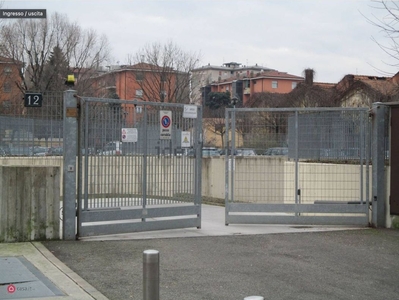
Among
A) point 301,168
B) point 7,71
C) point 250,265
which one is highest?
point 7,71

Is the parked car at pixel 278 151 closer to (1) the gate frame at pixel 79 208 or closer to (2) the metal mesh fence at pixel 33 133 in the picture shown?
(1) the gate frame at pixel 79 208

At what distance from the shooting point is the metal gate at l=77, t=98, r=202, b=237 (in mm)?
11688

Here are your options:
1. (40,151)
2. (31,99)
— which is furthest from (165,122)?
(40,151)

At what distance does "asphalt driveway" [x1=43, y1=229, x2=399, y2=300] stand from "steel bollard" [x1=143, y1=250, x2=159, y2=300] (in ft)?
6.43

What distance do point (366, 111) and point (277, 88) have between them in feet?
244

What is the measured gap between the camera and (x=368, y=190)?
1384 cm

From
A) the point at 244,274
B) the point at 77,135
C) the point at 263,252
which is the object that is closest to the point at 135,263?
the point at 244,274

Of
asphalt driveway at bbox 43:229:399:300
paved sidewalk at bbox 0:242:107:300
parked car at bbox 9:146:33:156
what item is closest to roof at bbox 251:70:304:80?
parked car at bbox 9:146:33:156

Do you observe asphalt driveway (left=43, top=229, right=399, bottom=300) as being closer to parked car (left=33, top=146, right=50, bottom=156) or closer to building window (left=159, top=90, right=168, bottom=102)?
parked car (left=33, top=146, right=50, bottom=156)

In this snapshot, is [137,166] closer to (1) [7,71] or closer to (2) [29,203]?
(2) [29,203]

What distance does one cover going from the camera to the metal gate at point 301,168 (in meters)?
13.9

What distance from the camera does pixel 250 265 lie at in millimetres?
9570

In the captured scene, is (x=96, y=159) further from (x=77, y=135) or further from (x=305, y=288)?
(x=305, y=288)

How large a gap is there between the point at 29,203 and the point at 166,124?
3.24 metres
